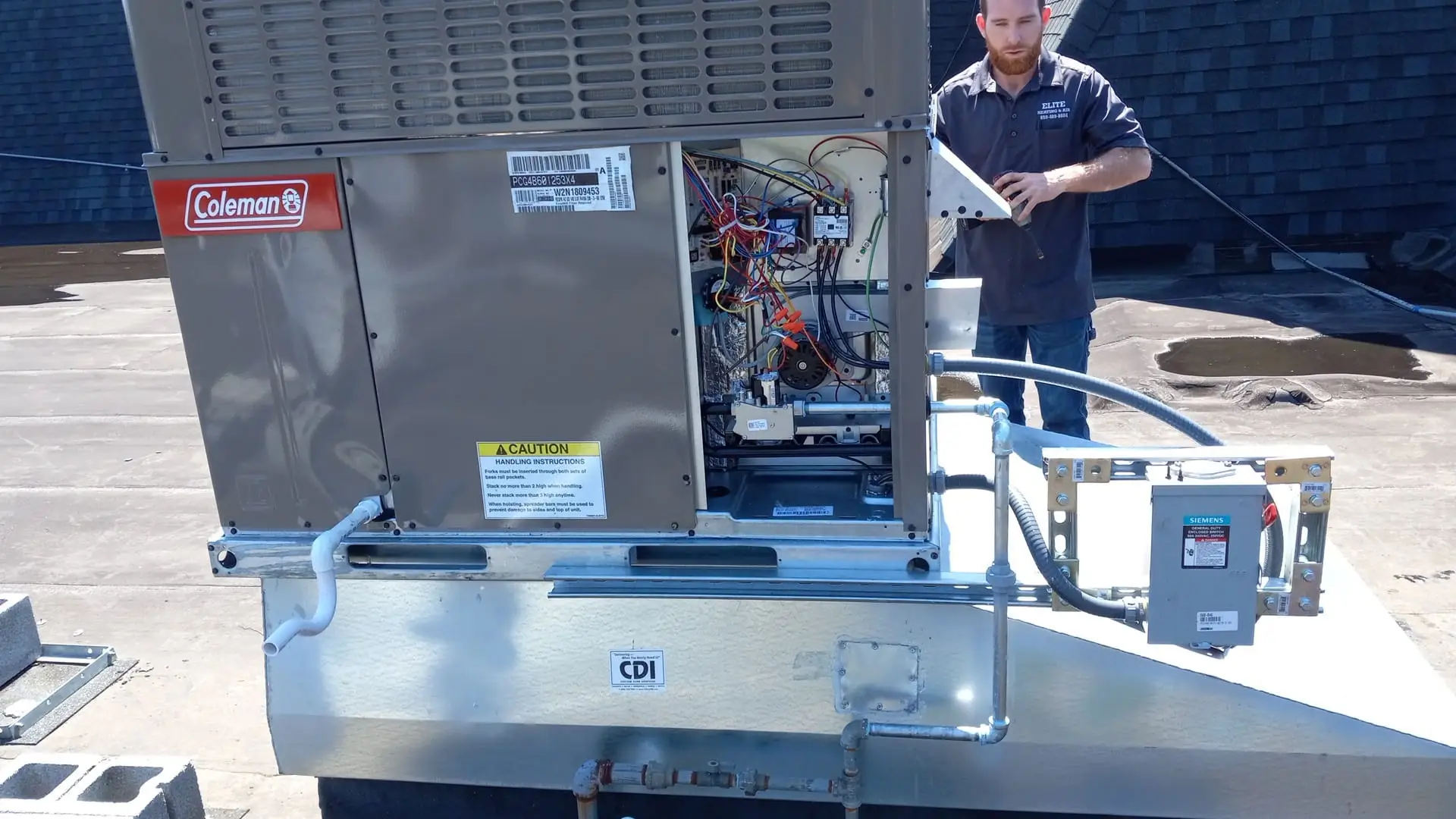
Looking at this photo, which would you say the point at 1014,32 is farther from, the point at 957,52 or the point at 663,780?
the point at 957,52

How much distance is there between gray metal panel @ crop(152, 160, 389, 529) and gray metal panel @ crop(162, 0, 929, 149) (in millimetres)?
144

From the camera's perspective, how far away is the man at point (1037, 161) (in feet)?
10.4

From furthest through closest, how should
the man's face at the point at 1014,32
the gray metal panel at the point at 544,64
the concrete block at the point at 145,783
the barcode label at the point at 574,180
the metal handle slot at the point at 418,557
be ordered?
the man's face at the point at 1014,32 < the concrete block at the point at 145,783 < the metal handle slot at the point at 418,557 < the barcode label at the point at 574,180 < the gray metal panel at the point at 544,64

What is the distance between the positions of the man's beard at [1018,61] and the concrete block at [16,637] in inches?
141

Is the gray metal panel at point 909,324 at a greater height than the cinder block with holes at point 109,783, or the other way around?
the gray metal panel at point 909,324

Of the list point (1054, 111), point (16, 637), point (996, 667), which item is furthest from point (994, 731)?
point (16, 637)

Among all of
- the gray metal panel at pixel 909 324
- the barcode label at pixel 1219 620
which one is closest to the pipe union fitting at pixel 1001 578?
the gray metal panel at pixel 909 324

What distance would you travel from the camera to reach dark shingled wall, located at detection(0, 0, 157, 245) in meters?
13.4

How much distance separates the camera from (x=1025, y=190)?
115 inches

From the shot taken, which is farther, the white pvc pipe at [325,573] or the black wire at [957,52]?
the black wire at [957,52]

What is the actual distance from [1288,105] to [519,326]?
7.99 meters

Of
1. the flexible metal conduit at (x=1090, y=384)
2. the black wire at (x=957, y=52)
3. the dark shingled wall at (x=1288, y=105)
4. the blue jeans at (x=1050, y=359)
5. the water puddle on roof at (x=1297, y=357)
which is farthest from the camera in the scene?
the black wire at (x=957, y=52)

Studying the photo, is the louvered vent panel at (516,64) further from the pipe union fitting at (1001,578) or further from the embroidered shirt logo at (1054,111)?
the embroidered shirt logo at (1054,111)

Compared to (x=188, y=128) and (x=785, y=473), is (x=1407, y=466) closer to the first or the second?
(x=785, y=473)
